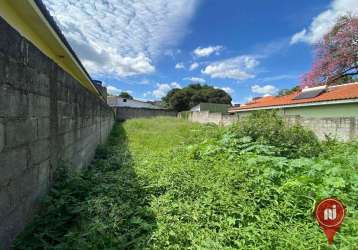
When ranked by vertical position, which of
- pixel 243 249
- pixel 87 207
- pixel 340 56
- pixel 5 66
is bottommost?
pixel 243 249

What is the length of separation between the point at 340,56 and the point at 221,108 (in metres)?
26.1

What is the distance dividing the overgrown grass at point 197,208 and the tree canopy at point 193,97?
40119 millimetres

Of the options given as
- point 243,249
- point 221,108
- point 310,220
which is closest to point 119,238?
point 243,249

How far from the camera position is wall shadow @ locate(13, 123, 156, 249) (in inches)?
78.0

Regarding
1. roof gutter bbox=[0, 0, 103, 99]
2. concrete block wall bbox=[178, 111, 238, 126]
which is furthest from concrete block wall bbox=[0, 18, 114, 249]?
concrete block wall bbox=[178, 111, 238, 126]

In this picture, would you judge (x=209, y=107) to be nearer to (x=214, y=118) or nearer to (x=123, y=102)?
(x=123, y=102)

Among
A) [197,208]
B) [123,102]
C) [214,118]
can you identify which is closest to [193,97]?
[123,102]

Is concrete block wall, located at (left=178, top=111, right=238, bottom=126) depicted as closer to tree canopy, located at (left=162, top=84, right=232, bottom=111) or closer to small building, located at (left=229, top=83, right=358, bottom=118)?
small building, located at (left=229, top=83, right=358, bottom=118)

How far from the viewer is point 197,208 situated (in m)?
2.78

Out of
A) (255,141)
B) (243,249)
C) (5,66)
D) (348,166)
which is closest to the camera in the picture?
(5,66)

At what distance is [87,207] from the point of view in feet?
8.15

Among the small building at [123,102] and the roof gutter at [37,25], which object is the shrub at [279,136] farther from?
the small building at [123,102]

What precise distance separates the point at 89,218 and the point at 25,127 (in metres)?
0.94

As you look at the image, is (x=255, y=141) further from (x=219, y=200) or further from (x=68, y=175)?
(x=68, y=175)
